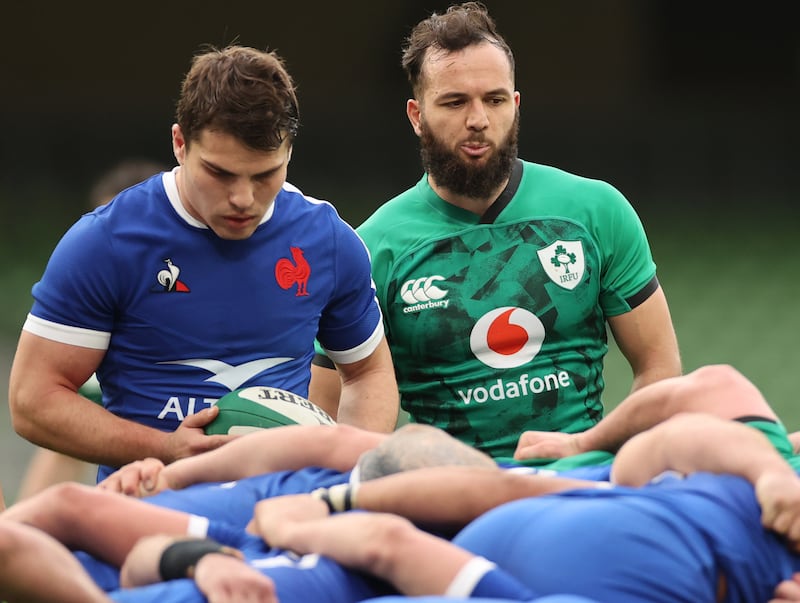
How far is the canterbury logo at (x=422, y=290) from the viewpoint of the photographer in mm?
4352

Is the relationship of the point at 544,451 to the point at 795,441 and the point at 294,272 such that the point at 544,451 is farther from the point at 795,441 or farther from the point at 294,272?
the point at 294,272

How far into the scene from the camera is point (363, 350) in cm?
419

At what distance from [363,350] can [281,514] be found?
1320 mm

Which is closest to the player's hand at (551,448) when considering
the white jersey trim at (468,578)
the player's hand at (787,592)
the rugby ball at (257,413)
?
the rugby ball at (257,413)

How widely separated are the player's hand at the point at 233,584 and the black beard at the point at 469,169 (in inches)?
83.2

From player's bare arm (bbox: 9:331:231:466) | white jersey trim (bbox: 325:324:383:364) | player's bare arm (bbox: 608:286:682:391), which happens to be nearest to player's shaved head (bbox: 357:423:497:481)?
player's bare arm (bbox: 9:331:231:466)

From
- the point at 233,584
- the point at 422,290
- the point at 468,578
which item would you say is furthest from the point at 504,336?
the point at 233,584

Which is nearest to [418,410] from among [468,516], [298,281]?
[298,281]

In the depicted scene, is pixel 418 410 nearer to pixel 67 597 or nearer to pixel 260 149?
pixel 260 149

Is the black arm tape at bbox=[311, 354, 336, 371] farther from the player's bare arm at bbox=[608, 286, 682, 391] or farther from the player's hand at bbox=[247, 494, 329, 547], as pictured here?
the player's hand at bbox=[247, 494, 329, 547]

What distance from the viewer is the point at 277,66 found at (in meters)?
3.80

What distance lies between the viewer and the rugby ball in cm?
364

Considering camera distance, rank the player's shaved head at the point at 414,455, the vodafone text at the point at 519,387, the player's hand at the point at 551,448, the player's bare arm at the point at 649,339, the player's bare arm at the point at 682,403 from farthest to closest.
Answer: the player's bare arm at the point at 649,339, the vodafone text at the point at 519,387, the player's hand at the point at 551,448, the player's bare arm at the point at 682,403, the player's shaved head at the point at 414,455

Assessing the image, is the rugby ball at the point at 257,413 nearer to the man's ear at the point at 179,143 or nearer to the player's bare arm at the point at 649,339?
the man's ear at the point at 179,143
